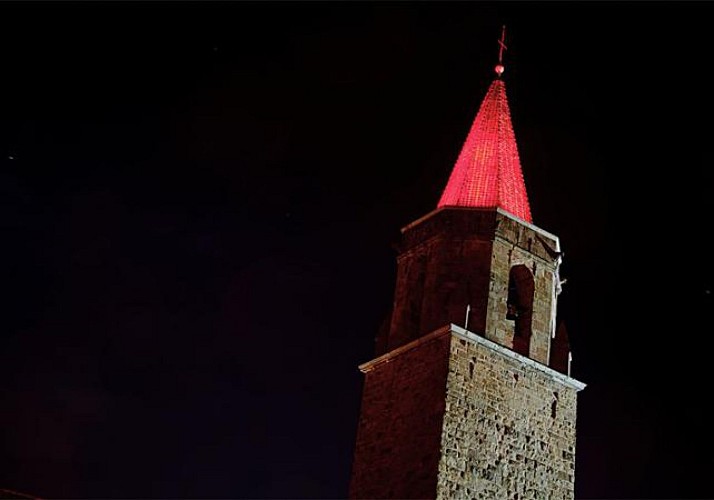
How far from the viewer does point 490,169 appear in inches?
811

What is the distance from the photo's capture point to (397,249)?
20672 millimetres

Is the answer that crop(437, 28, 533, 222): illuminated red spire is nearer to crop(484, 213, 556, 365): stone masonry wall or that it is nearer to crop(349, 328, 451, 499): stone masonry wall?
crop(484, 213, 556, 365): stone masonry wall

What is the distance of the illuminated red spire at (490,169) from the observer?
20.2 metres

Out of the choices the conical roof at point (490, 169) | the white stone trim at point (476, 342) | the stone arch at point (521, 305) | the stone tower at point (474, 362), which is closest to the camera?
the stone tower at point (474, 362)

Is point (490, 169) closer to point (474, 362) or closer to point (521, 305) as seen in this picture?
point (521, 305)

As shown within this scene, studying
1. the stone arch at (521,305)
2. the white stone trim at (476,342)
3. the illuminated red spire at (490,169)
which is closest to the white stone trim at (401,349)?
the white stone trim at (476,342)

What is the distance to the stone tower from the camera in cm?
1748

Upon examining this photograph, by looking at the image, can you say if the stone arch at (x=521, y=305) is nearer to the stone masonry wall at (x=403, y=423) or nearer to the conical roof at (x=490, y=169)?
the conical roof at (x=490, y=169)

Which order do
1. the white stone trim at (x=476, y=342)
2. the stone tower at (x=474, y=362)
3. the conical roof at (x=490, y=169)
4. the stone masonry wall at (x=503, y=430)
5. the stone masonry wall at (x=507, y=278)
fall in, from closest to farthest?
the stone masonry wall at (x=503, y=430) → the stone tower at (x=474, y=362) → the white stone trim at (x=476, y=342) → the stone masonry wall at (x=507, y=278) → the conical roof at (x=490, y=169)

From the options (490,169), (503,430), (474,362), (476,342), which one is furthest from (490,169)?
(503,430)

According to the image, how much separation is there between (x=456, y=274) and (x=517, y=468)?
11.8 feet

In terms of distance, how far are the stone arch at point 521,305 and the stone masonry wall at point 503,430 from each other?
0.63m

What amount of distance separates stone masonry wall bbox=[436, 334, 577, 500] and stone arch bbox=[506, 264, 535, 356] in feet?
2.06

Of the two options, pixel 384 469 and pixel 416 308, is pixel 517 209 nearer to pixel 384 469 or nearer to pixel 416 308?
pixel 416 308
